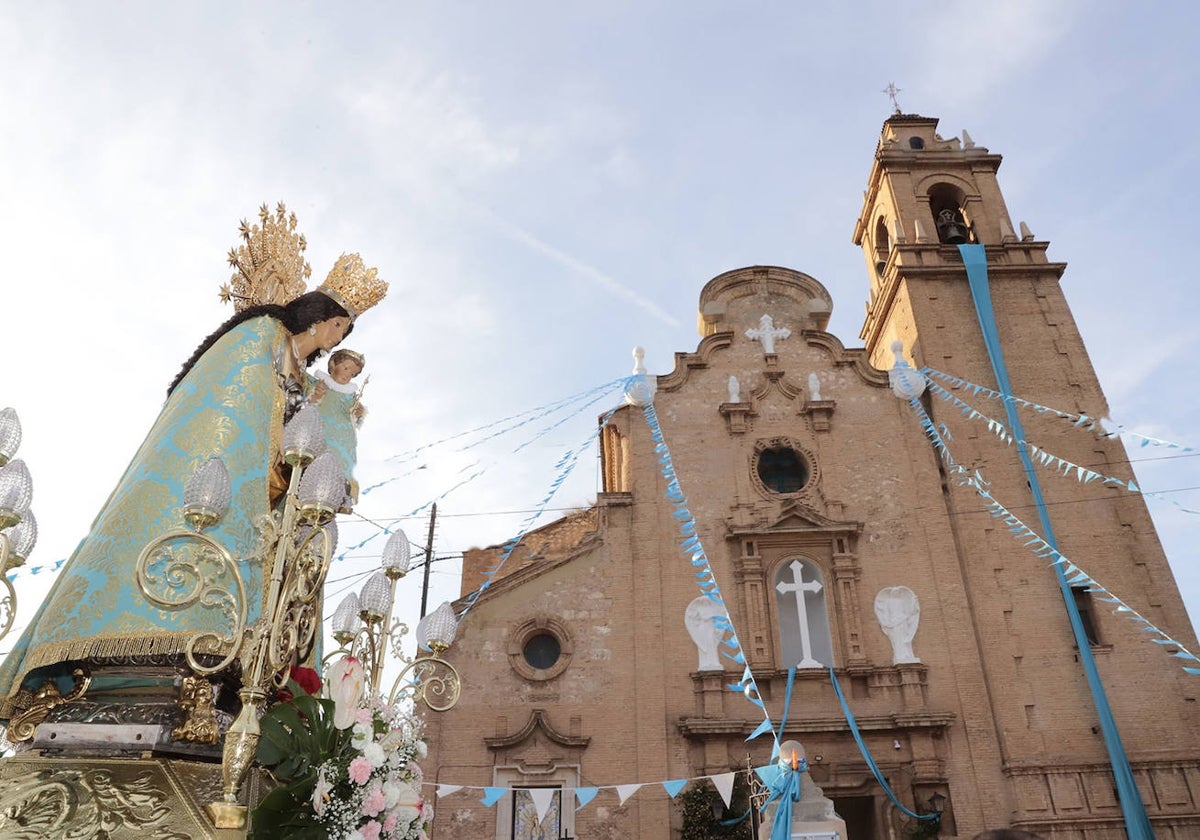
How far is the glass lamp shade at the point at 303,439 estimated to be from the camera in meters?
4.87

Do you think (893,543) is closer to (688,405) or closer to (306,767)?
(688,405)

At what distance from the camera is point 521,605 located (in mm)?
14453

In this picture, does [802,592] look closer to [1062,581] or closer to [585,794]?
[1062,581]

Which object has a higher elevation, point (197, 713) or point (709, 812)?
point (709, 812)

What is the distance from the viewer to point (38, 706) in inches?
175

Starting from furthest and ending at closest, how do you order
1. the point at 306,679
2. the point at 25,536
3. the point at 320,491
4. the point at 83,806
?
the point at 306,679
the point at 25,536
the point at 320,491
the point at 83,806

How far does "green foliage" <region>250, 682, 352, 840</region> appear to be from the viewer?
425 cm

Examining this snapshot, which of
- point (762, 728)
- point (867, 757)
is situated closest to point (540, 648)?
point (762, 728)

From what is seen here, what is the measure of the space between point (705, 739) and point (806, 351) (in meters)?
7.81

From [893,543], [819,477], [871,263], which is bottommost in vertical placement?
[893,543]

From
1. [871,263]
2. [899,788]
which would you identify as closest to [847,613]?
[899,788]

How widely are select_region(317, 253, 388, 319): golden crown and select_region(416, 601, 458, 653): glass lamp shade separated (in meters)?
2.39

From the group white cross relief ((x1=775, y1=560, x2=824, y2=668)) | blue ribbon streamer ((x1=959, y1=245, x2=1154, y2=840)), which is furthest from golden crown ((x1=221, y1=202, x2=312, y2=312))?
blue ribbon streamer ((x1=959, y1=245, x2=1154, y2=840))

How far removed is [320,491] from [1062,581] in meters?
13.4
